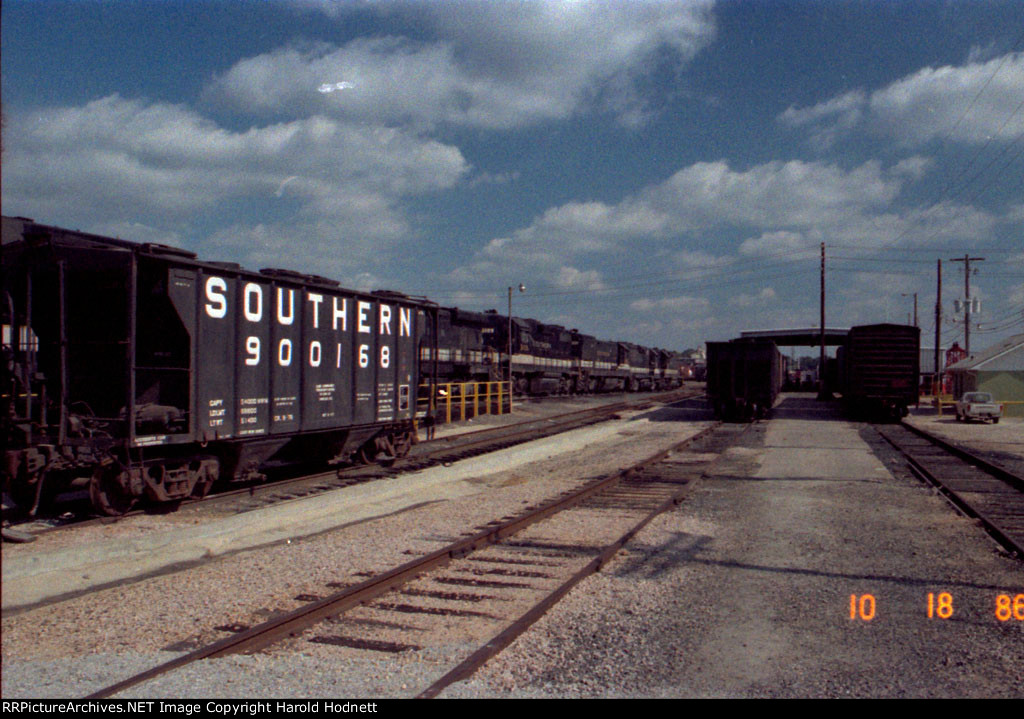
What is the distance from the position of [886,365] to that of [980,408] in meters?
5.51

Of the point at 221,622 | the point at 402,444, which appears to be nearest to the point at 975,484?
the point at 402,444

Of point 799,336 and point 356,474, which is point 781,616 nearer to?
point 356,474

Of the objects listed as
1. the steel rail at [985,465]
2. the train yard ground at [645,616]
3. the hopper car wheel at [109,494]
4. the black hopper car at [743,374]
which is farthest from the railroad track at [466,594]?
the black hopper car at [743,374]

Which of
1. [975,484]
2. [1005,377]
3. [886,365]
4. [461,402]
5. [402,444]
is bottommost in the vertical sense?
[975,484]

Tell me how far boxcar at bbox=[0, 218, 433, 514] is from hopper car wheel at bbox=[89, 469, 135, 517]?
19mm

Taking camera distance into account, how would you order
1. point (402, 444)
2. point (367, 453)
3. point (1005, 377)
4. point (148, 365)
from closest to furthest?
point (148, 365), point (367, 453), point (402, 444), point (1005, 377)

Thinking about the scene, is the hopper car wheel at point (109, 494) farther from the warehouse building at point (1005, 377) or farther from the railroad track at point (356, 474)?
the warehouse building at point (1005, 377)

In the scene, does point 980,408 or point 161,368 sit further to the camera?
point 980,408

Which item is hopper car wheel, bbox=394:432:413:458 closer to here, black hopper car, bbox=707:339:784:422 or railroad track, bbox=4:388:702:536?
railroad track, bbox=4:388:702:536

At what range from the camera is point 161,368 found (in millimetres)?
9422

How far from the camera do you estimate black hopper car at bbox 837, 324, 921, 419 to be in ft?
97.8
